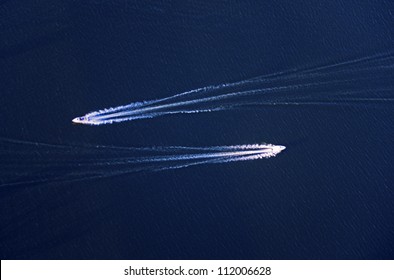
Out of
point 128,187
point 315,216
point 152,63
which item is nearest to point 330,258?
point 315,216

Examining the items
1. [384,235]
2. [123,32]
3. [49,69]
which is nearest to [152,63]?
[123,32]

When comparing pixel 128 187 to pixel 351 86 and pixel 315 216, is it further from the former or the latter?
pixel 351 86

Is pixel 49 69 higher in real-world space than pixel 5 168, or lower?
higher

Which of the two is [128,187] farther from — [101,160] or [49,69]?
[49,69]

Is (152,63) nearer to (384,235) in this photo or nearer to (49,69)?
(49,69)

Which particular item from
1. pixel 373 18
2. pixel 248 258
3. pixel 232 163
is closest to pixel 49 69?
pixel 232 163

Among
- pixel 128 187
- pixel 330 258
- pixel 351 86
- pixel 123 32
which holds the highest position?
pixel 123 32

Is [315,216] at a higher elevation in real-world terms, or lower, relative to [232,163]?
lower
